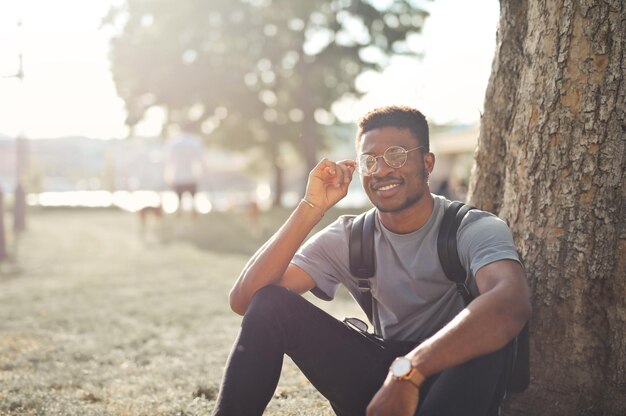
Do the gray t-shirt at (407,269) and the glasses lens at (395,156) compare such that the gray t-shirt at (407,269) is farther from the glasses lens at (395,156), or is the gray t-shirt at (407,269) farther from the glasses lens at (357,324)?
the glasses lens at (395,156)

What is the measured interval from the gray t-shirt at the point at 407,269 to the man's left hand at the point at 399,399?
0.64 metres

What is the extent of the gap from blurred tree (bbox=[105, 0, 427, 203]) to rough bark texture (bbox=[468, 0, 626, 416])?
22344mm

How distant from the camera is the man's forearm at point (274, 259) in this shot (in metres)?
3.38

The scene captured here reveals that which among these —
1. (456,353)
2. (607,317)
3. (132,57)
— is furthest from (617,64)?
(132,57)

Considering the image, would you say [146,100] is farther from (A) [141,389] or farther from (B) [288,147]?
(A) [141,389]

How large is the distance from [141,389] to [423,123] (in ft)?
8.86

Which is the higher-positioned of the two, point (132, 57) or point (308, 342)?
point (132, 57)

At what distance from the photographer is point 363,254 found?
3342 mm

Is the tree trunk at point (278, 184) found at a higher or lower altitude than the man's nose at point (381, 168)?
lower

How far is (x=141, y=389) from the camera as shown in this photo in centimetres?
462

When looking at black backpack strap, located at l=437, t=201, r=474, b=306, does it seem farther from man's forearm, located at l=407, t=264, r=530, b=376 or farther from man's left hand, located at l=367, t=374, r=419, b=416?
man's left hand, located at l=367, t=374, r=419, b=416

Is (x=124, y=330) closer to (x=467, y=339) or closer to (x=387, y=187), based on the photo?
(x=387, y=187)

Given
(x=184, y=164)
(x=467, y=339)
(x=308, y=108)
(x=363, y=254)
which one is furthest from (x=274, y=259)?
(x=308, y=108)

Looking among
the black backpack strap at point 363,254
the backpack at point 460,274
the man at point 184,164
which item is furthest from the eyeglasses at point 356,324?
the man at point 184,164
